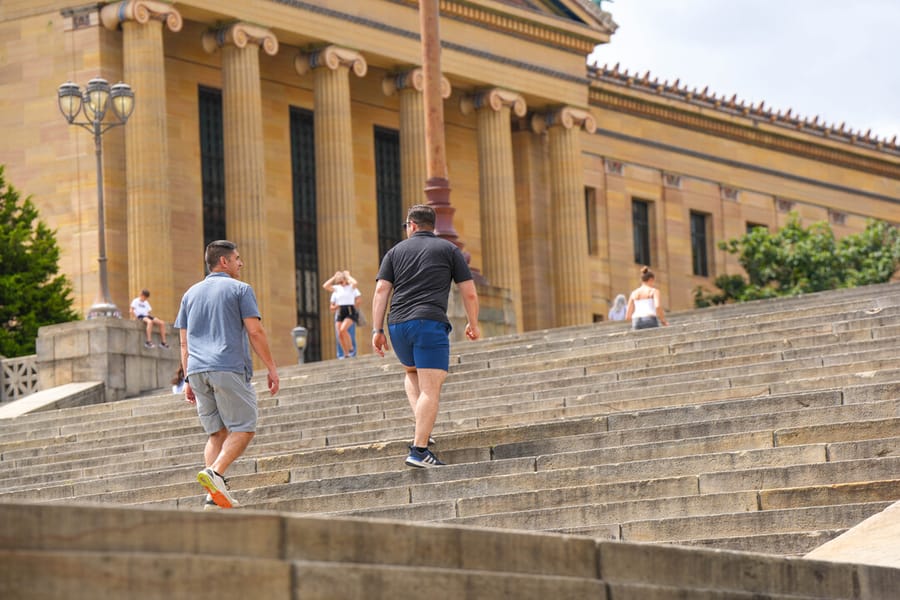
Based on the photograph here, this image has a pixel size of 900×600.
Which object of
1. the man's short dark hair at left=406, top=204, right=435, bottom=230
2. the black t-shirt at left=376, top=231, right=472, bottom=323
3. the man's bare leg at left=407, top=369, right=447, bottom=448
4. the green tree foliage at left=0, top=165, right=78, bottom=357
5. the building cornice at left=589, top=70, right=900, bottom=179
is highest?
the building cornice at left=589, top=70, right=900, bottom=179

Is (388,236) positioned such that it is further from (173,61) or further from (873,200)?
(873,200)

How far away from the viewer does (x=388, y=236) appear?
47.4 m

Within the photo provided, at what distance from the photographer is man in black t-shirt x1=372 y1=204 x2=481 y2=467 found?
12680mm

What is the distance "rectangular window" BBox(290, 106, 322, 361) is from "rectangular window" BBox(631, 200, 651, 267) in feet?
42.7

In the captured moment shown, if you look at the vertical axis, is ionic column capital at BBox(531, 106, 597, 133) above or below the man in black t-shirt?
above

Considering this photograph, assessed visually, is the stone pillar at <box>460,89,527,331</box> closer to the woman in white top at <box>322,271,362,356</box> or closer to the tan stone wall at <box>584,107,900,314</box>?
the tan stone wall at <box>584,107,900,314</box>

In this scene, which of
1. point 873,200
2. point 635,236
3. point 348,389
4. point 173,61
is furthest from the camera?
point 873,200

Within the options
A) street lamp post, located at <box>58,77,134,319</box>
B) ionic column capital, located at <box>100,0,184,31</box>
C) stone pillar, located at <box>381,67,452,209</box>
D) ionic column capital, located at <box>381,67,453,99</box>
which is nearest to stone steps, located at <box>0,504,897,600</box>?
street lamp post, located at <box>58,77,134,319</box>

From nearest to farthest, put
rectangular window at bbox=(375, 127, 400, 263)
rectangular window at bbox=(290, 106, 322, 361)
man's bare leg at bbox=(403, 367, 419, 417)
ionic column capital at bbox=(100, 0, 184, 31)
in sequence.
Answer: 1. man's bare leg at bbox=(403, 367, 419, 417)
2. ionic column capital at bbox=(100, 0, 184, 31)
3. rectangular window at bbox=(290, 106, 322, 361)
4. rectangular window at bbox=(375, 127, 400, 263)

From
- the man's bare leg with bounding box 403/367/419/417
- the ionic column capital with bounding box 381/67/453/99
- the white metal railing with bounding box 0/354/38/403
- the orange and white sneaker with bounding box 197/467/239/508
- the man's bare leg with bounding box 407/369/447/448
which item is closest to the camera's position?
the orange and white sneaker with bounding box 197/467/239/508

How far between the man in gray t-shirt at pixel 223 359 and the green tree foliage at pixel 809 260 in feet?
125

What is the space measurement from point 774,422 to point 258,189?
28.6 metres

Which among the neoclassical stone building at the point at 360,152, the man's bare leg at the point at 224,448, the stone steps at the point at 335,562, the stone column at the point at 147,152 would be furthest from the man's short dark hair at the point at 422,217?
the stone column at the point at 147,152

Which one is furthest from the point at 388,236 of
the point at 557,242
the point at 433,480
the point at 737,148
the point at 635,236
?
the point at 433,480
